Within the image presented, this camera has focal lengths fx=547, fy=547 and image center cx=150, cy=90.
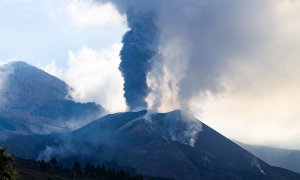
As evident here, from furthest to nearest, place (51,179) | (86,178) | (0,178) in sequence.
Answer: (86,178), (51,179), (0,178)

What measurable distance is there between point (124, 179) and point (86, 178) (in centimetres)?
1424

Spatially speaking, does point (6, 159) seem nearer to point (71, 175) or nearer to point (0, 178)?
point (0, 178)

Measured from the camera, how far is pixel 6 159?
44.8 meters

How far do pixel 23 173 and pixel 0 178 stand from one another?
130 meters

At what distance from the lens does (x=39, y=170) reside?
7805 inches

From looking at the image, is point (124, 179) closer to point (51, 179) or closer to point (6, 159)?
point (51, 179)

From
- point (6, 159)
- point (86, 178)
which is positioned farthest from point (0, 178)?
point (86, 178)

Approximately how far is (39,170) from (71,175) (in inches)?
485

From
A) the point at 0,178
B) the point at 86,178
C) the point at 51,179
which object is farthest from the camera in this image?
the point at 86,178

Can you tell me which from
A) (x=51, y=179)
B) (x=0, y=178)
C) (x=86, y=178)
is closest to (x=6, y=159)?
(x=0, y=178)

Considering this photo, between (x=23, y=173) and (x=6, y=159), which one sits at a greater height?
(x=23, y=173)

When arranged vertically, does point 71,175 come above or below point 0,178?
above

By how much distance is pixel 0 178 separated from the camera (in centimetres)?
4341

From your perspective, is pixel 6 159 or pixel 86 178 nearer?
pixel 6 159
